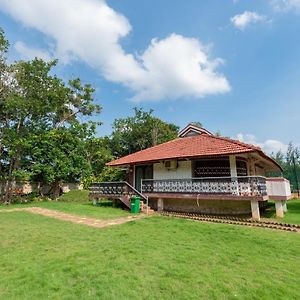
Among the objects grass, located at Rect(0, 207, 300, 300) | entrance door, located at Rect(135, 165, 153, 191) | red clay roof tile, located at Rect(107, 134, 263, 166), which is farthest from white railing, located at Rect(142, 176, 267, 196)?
grass, located at Rect(0, 207, 300, 300)

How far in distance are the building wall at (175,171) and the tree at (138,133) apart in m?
21.2

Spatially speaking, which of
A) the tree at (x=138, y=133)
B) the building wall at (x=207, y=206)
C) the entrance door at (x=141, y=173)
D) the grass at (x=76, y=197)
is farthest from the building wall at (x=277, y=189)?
the tree at (x=138, y=133)

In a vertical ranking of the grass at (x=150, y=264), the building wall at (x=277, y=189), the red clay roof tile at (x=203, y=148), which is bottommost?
the grass at (x=150, y=264)

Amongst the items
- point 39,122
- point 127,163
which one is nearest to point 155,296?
point 127,163

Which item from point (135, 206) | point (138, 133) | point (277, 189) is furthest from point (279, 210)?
point (138, 133)

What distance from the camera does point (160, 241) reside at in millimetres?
7508

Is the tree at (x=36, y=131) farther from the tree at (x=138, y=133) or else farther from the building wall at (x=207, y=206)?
the tree at (x=138, y=133)

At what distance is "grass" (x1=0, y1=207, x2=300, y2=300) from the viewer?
13.8ft

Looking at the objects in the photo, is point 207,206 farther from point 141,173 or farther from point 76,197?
point 76,197

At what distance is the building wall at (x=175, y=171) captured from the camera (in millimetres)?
15250

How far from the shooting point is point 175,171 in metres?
15.8

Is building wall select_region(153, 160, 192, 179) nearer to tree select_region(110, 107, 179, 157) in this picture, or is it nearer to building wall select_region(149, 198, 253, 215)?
building wall select_region(149, 198, 253, 215)

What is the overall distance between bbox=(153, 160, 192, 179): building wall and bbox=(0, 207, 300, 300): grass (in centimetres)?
637

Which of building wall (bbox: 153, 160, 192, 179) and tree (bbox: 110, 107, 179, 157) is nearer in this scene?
building wall (bbox: 153, 160, 192, 179)
